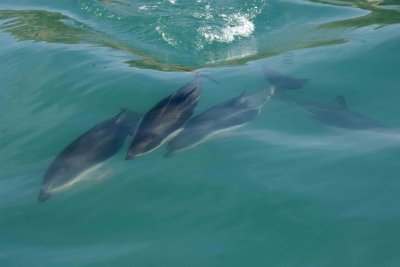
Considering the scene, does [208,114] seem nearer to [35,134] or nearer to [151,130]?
[151,130]

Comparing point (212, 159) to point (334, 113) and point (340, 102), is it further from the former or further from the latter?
point (340, 102)

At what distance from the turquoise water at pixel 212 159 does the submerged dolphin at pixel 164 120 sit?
0.59 ft

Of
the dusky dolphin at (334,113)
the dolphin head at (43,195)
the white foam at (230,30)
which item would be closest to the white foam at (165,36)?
the white foam at (230,30)

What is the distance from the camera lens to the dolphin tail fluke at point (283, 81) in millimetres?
8837

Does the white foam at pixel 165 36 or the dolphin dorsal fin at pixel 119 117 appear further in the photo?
the white foam at pixel 165 36

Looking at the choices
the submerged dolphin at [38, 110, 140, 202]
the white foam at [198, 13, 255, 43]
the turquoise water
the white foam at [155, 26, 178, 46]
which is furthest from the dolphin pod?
the white foam at [198, 13, 255, 43]

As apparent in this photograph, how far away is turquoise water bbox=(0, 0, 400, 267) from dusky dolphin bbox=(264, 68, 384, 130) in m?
0.13

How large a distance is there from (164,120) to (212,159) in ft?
3.79

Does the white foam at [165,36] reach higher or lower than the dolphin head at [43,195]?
higher

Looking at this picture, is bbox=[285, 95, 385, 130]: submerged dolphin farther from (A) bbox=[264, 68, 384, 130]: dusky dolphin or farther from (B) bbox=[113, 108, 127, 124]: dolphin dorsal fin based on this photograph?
(B) bbox=[113, 108, 127, 124]: dolphin dorsal fin

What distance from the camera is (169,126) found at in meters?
7.96

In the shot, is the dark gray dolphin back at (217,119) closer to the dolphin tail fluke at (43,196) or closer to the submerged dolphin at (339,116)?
the submerged dolphin at (339,116)

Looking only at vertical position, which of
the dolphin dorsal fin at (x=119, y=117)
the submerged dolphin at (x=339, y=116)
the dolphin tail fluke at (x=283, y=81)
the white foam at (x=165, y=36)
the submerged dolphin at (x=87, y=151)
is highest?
the white foam at (x=165, y=36)

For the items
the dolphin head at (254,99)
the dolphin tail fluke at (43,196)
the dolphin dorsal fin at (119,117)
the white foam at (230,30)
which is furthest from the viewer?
the white foam at (230,30)
